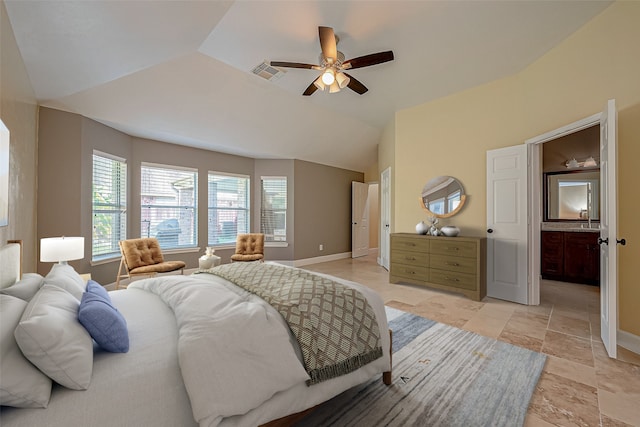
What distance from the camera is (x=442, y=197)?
420 cm

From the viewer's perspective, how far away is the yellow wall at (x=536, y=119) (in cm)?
233

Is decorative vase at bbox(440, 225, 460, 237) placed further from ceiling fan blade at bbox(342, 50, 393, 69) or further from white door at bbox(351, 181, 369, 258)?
white door at bbox(351, 181, 369, 258)

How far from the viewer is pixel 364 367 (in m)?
1.59

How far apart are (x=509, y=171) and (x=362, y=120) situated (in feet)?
9.37

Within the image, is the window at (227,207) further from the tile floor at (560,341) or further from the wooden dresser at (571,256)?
the wooden dresser at (571,256)

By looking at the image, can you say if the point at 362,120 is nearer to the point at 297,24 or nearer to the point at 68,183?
the point at 297,24

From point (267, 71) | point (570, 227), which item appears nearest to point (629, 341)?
point (570, 227)

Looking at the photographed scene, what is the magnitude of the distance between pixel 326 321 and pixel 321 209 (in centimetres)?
524

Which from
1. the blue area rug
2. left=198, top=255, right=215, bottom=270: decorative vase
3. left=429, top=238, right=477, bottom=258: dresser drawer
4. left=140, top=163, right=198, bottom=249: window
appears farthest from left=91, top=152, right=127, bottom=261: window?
left=429, top=238, right=477, bottom=258: dresser drawer

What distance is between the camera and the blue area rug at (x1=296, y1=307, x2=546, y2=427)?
61.0 inches

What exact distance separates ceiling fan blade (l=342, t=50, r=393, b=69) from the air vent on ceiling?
1170 mm

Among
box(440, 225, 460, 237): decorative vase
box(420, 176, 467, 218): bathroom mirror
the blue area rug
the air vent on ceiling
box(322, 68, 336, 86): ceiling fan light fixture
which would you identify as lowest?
the blue area rug

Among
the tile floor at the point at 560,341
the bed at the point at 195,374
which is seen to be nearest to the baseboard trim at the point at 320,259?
the tile floor at the point at 560,341

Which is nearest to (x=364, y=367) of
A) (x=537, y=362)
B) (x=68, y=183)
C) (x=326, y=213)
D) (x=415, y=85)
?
(x=537, y=362)
